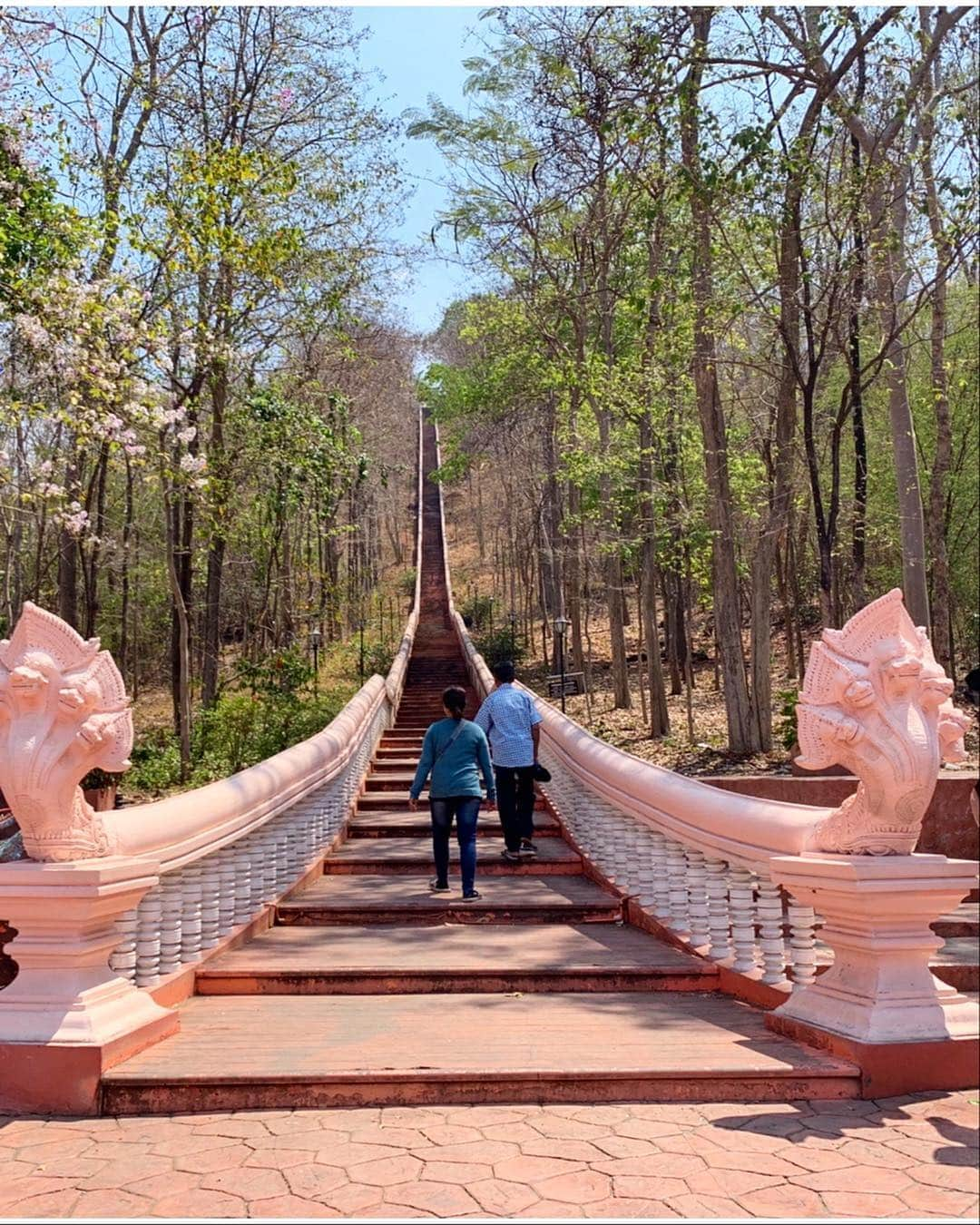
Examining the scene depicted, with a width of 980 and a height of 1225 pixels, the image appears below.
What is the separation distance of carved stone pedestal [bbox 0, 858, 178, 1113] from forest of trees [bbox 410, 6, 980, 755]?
26.8 ft

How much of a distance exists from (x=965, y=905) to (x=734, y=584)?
6314 mm

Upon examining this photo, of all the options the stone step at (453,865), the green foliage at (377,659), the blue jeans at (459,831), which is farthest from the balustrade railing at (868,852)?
the green foliage at (377,659)

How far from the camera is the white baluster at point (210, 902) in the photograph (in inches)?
234

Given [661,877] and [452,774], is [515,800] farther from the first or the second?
[661,877]

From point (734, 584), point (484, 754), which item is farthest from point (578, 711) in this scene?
point (484, 754)

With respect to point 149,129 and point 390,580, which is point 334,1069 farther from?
point 390,580

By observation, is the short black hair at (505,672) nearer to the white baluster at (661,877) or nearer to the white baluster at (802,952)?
the white baluster at (661,877)

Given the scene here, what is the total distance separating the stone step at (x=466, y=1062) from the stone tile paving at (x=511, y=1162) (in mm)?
81

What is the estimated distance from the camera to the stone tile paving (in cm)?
314

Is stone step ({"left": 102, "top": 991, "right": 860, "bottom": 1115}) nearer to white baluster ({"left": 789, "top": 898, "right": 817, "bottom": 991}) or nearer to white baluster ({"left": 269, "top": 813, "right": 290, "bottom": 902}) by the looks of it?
white baluster ({"left": 789, "top": 898, "right": 817, "bottom": 991})

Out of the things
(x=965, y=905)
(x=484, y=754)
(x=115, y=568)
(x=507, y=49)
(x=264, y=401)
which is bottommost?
(x=965, y=905)

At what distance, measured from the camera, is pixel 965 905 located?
9.06 metres

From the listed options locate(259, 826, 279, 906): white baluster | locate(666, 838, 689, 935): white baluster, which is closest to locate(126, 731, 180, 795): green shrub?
locate(259, 826, 279, 906): white baluster

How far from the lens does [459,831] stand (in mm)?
7617
